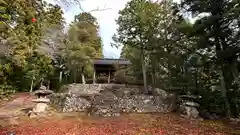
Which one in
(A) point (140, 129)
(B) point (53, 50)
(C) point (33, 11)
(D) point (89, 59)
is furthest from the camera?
(B) point (53, 50)

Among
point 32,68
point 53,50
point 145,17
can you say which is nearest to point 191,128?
point 145,17

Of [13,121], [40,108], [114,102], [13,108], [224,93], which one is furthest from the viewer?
[13,108]

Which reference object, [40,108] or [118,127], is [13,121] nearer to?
[40,108]

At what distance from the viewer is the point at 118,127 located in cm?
950

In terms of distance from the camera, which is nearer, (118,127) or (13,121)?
Result: (118,127)

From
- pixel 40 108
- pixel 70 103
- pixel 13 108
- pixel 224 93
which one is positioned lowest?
pixel 13 108

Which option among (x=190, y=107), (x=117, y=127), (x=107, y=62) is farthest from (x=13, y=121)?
(x=107, y=62)

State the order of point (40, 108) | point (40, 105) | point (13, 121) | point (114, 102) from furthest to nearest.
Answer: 1. point (114, 102)
2. point (40, 105)
3. point (40, 108)
4. point (13, 121)

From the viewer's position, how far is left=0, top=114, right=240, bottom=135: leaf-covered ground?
867cm

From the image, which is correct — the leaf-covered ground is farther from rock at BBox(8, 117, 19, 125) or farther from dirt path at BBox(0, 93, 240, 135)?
rock at BBox(8, 117, 19, 125)

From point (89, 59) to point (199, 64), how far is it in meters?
10.2

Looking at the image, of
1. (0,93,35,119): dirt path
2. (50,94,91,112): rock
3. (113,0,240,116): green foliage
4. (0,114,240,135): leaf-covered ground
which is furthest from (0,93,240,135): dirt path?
(113,0,240,116): green foliage

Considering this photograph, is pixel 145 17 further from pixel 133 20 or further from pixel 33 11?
pixel 33 11

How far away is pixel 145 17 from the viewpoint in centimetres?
1443
